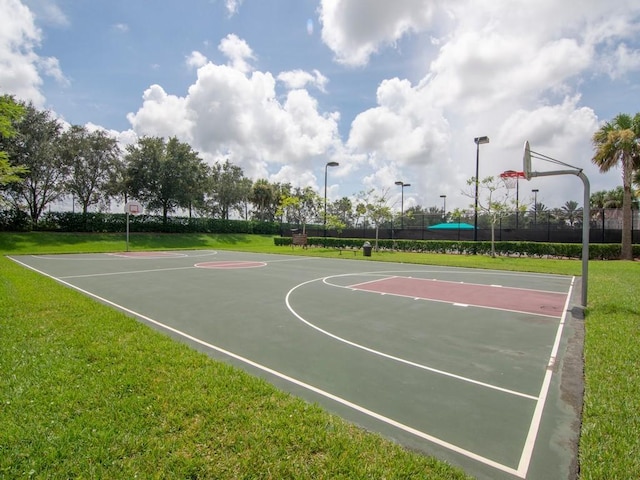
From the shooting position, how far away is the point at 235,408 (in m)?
3.24

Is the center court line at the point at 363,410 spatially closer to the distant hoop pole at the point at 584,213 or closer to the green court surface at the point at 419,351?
the green court surface at the point at 419,351

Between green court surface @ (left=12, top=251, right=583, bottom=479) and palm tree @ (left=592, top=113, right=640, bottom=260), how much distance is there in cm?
1292

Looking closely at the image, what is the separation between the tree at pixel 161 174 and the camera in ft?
111

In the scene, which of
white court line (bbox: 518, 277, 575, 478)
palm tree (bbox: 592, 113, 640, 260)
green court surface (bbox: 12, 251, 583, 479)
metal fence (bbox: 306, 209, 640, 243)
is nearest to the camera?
white court line (bbox: 518, 277, 575, 478)

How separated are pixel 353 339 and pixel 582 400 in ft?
9.43

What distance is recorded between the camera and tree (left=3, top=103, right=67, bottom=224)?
26.2 m

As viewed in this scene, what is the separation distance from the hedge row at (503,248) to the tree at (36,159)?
22891 millimetres

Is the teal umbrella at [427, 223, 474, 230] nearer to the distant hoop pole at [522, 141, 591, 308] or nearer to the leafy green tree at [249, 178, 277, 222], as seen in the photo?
the distant hoop pole at [522, 141, 591, 308]

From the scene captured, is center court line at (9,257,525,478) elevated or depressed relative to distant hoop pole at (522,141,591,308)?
depressed

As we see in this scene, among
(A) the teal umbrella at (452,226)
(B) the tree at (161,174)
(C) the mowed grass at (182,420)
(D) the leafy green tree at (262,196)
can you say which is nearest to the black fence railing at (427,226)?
(A) the teal umbrella at (452,226)

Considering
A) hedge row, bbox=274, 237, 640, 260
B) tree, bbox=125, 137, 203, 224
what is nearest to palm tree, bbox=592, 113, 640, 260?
hedge row, bbox=274, 237, 640, 260

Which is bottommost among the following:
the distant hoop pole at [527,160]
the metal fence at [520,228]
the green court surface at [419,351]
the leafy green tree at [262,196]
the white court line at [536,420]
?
the white court line at [536,420]

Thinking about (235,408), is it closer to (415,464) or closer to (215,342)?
(415,464)

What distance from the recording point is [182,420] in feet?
9.90
